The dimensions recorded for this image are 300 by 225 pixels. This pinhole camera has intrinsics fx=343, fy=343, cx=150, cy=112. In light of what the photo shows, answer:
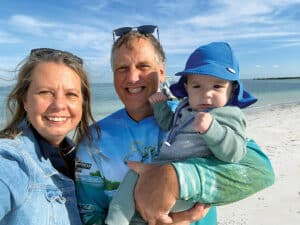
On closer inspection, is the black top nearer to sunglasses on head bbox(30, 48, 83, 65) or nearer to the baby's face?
sunglasses on head bbox(30, 48, 83, 65)

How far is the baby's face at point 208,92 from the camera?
2.41 metres

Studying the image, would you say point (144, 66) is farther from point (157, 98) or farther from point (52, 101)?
point (52, 101)

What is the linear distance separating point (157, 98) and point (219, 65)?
1.79 ft

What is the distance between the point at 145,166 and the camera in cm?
217

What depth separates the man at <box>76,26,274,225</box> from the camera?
2023 millimetres

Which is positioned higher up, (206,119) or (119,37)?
(119,37)

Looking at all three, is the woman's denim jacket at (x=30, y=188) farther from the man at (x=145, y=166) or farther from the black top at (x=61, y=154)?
the man at (x=145, y=166)

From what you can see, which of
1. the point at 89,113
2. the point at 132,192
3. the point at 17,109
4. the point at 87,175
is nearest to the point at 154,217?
the point at 132,192

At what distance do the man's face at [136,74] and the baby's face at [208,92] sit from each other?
0.38m

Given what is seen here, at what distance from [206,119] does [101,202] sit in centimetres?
99

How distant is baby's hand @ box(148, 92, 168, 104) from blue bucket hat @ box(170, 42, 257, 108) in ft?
0.71

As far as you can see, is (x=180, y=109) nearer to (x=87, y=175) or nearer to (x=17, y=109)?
(x=87, y=175)

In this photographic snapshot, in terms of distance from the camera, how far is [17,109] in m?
2.33

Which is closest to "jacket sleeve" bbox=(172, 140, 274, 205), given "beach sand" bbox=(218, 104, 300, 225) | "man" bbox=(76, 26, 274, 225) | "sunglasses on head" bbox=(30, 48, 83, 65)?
"man" bbox=(76, 26, 274, 225)
